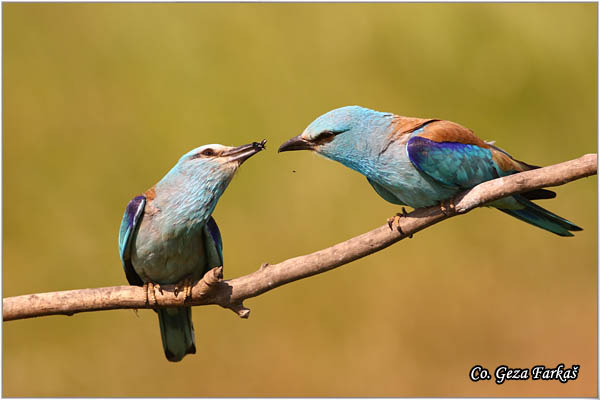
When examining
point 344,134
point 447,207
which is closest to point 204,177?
point 344,134

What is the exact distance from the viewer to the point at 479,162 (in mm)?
3408

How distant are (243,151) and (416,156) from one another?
36.2 inches

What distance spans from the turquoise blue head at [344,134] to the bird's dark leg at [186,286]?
920 mm

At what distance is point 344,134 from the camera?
343 centimetres

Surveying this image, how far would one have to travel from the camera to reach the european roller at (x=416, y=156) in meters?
3.30

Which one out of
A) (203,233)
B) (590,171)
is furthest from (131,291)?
(590,171)

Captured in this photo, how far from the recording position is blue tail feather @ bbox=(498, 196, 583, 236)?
3473 millimetres

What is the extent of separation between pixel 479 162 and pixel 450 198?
273 mm

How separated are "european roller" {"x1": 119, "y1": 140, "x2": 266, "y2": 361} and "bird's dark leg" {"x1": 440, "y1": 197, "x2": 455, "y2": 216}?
1.00 metres

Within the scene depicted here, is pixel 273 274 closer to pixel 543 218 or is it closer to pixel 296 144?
pixel 296 144

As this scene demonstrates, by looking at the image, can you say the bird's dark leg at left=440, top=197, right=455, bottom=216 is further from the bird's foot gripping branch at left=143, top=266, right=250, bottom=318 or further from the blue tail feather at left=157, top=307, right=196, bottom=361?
the blue tail feather at left=157, top=307, right=196, bottom=361

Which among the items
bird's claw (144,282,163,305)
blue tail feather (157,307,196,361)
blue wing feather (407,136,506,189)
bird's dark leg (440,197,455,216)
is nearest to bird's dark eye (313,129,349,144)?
blue wing feather (407,136,506,189)

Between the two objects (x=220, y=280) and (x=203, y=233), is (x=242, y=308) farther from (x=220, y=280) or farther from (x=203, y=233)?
(x=203, y=233)

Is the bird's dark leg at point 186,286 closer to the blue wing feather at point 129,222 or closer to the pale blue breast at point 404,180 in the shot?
the blue wing feather at point 129,222
